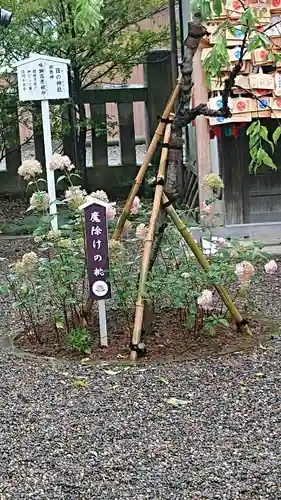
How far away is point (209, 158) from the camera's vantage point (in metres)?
7.79

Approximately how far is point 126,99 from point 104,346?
736cm

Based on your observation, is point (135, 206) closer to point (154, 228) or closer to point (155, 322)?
point (154, 228)

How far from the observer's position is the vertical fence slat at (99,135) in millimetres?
11414

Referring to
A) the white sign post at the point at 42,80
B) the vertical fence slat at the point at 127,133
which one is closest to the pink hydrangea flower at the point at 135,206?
the white sign post at the point at 42,80

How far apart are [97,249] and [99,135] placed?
6901 mm

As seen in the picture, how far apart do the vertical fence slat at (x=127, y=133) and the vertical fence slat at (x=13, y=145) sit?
1.55m

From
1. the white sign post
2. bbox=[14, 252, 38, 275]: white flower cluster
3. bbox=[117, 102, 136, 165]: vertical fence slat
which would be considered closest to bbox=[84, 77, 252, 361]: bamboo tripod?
bbox=[14, 252, 38, 275]: white flower cluster

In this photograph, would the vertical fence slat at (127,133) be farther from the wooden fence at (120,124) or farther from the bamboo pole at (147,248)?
the bamboo pole at (147,248)

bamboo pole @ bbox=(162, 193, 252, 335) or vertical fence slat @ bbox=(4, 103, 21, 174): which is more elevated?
vertical fence slat @ bbox=(4, 103, 21, 174)

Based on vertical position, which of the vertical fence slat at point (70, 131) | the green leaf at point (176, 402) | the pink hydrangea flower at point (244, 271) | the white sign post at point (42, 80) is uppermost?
the white sign post at point (42, 80)

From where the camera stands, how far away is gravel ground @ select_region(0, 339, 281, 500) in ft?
10.4

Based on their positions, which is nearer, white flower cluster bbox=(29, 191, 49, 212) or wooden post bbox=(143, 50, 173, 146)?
white flower cluster bbox=(29, 191, 49, 212)

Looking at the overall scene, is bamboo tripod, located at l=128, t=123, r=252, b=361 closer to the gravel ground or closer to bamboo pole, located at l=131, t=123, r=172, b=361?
bamboo pole, located at l=131, t=123, r=172, b=361

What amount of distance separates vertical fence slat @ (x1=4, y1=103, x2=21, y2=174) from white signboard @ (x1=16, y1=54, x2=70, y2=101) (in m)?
2.12
